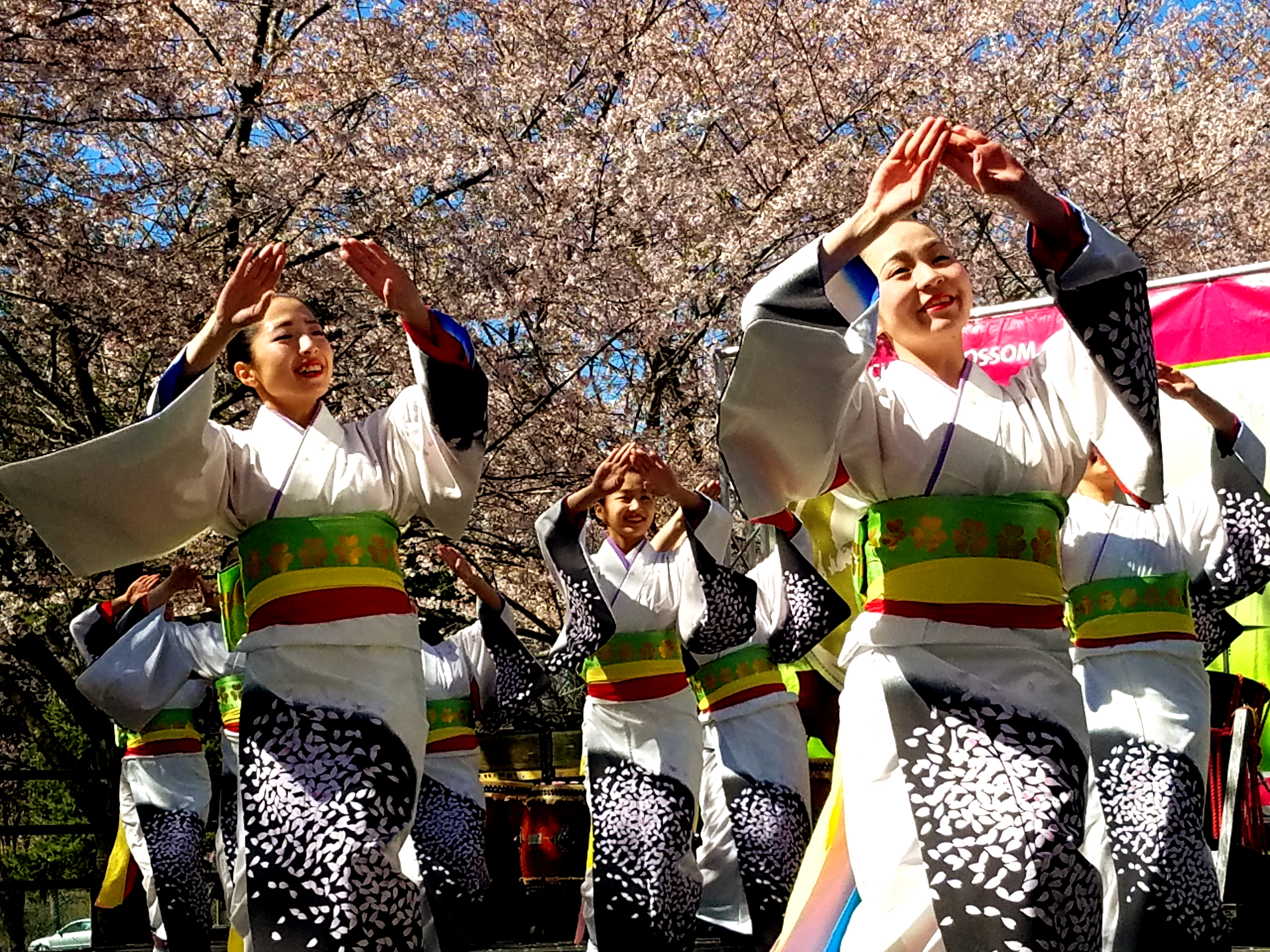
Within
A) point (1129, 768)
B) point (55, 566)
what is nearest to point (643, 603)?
point (1129, 768)

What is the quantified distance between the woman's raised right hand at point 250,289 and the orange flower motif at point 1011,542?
1.78 metres

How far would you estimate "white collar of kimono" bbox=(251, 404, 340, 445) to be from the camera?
410cm

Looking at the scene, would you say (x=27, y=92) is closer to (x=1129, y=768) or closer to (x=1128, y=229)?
(x=1129, y=768)

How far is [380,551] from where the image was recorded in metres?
3.99

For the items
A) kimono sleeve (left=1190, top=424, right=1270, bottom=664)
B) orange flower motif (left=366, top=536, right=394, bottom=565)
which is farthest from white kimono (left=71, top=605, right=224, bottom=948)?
kimono sleeve (left=1190, top=424, right=1270, bottom=664)

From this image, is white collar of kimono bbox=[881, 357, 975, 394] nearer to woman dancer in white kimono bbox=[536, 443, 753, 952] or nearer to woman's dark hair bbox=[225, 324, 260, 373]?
woman's dark hair bbox=[225, 324, 260, 373]

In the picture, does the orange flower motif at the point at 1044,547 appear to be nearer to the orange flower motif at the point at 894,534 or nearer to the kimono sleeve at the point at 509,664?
the orange flower motif at the point at 894,534

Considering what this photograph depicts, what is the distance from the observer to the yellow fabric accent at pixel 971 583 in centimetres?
313

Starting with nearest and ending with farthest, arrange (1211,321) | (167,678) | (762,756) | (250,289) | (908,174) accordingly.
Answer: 1. (908,174)
2. (250,289)
3. (1211,321)
4. (762,756)
5. (167,678)

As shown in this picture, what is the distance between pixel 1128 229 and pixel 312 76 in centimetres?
566

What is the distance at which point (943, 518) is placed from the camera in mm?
3168

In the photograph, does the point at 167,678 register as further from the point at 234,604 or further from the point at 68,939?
the point at 68,939

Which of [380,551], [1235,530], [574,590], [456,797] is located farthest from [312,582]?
[456,797]

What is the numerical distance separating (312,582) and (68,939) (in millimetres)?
13143
